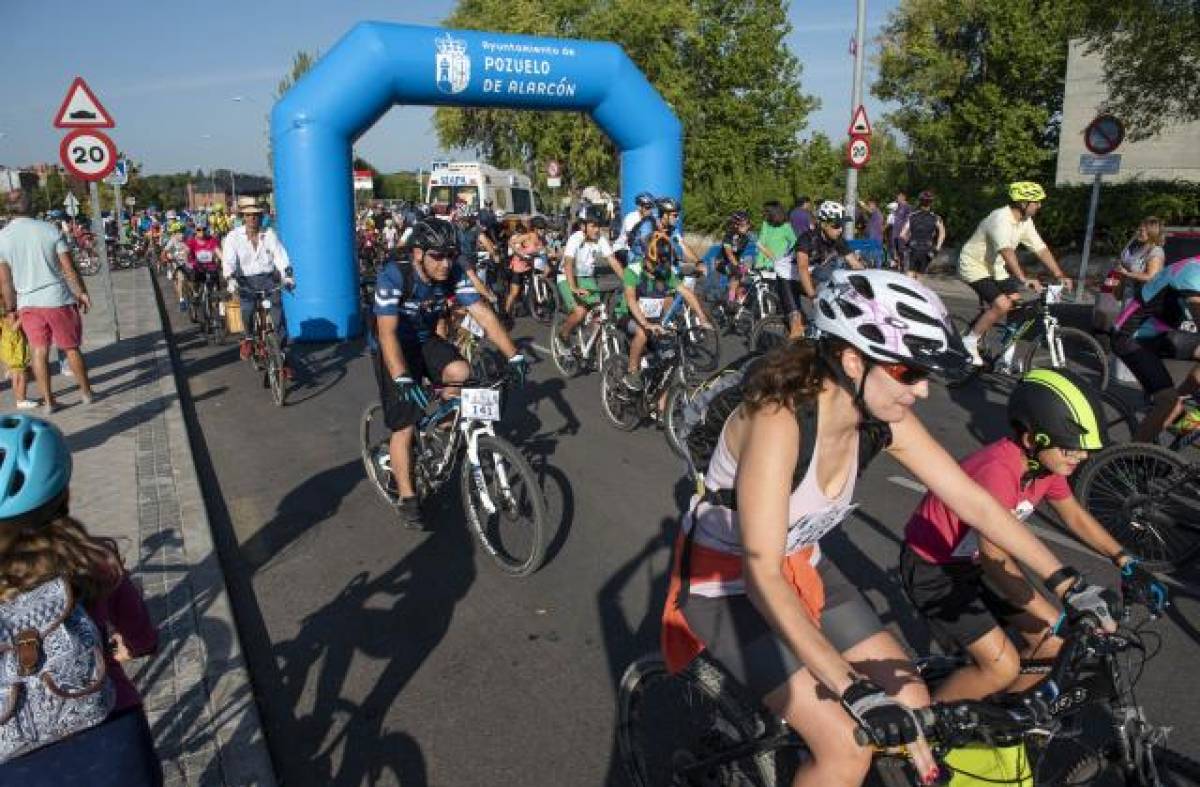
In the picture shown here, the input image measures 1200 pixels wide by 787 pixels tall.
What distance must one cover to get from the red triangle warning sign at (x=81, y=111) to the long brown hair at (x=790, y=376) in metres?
12.1

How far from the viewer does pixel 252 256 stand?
1083 centimetres

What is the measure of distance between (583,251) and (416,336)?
590 cm

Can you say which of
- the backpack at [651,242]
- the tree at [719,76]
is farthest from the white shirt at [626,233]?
the tree at [719,76]

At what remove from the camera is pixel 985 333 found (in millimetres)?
8930

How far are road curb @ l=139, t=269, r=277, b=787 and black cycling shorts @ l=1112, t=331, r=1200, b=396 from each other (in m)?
5.74

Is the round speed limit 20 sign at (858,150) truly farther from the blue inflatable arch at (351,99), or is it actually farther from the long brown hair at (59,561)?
the long brown hair at (59,561)

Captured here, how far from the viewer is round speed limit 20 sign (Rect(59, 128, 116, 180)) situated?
448 inches

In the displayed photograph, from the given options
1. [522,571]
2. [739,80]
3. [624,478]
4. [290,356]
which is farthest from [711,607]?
[739,80]

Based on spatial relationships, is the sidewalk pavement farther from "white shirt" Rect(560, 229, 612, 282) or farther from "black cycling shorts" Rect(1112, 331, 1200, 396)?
"black cycling shorts" Rect(1112, 331, 1200, 396)

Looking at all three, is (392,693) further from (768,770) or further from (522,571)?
(768,770)

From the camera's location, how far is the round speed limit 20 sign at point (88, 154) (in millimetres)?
11375

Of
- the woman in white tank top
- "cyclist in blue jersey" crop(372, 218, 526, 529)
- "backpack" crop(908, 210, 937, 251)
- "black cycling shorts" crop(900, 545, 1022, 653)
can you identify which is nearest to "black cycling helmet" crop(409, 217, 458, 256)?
"cyclist in blue jersey" crop(372, 218, 526, 529)

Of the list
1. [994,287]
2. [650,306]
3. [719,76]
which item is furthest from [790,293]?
[719,76]

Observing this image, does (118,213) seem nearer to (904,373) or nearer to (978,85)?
(978,85)
